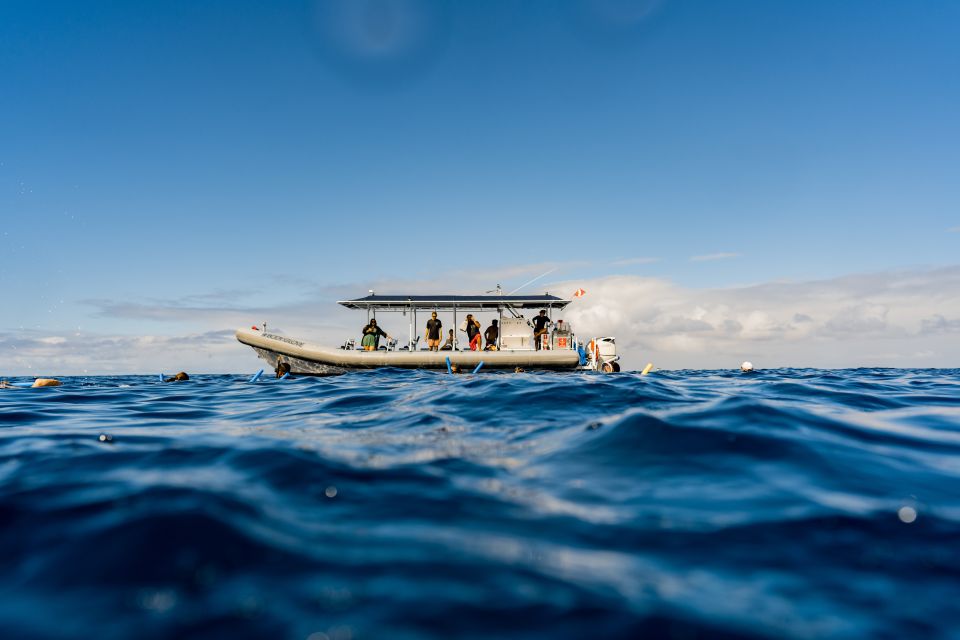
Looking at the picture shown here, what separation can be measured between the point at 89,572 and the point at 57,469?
177 centimetres

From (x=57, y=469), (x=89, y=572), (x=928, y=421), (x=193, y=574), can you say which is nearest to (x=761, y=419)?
(x=928, y=421)

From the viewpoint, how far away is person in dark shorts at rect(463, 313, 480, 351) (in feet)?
58.4

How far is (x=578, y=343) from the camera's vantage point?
18.8 m

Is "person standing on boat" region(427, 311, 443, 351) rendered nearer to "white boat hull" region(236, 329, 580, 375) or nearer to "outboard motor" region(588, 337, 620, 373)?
"white boat hull" region(236, 329, 580, 375)

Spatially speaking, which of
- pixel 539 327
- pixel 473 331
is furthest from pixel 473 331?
pixel 539 327

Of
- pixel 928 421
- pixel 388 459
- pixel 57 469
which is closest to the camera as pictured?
pixel 57 469

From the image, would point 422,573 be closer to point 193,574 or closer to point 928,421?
point 193,574

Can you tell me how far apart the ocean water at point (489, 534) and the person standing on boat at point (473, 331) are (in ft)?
44.7

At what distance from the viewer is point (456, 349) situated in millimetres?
17594

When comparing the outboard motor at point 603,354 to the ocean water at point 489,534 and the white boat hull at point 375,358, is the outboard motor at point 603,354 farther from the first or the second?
the ocean water at point 489,534

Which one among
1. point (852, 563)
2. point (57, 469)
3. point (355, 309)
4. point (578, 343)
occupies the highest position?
point (355, 309)

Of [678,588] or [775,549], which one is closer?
[678,588]

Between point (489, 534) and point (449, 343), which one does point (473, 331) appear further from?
point (489, 534)

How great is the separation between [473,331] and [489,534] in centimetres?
1589
